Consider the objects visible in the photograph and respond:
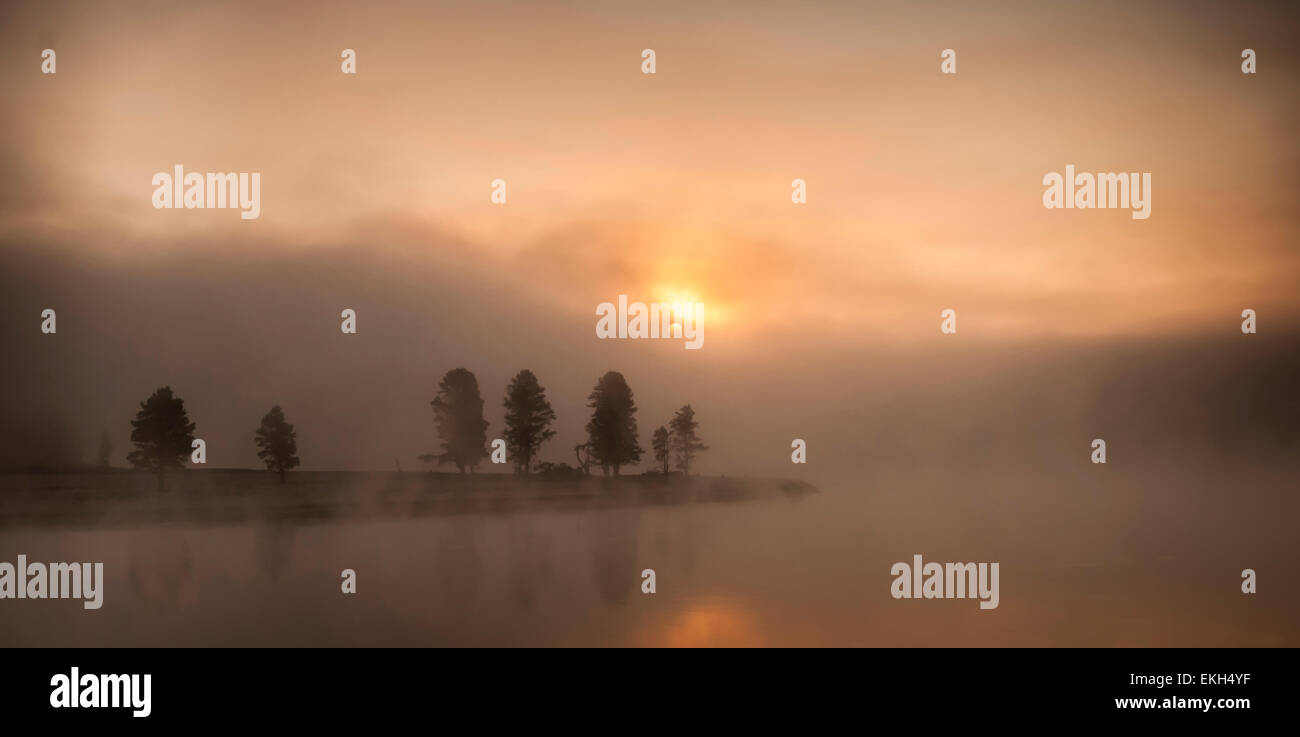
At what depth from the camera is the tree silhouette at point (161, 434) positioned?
43625 millimetres

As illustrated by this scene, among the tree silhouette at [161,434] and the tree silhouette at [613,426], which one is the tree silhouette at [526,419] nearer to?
the tree silhouette at [613,426]

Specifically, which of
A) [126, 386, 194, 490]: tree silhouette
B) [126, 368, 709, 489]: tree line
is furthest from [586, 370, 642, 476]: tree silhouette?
[126, 386, 194, 490]: tree silhouette

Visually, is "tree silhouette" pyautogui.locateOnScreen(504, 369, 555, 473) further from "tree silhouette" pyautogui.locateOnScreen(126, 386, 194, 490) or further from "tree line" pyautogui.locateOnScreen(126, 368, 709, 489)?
"tree silhouette" pyautogui.locateOnScreen(126, 386, 194, 490)

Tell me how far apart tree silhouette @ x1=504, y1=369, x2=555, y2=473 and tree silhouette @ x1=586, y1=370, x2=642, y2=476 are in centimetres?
293

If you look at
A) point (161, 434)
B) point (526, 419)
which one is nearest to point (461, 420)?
point (526, 419)

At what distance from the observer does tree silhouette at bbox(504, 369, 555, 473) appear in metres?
57.5

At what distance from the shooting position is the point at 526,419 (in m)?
58.3

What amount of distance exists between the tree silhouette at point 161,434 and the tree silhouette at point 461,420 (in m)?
14.7

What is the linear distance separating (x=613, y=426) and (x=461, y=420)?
913 cm

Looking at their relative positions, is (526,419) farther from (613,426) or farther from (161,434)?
(161,434)
